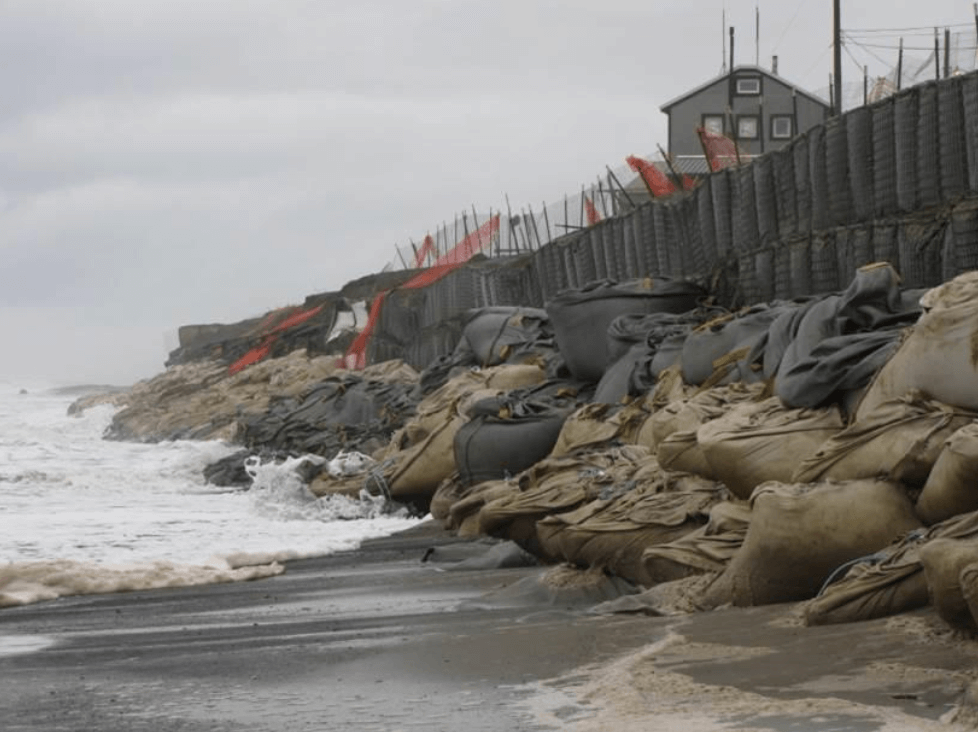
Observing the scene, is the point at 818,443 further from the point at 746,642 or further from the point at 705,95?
the point at 705,95

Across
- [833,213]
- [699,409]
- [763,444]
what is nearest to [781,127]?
[833,213]

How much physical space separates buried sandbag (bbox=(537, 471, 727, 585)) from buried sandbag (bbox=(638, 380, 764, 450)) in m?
0.70

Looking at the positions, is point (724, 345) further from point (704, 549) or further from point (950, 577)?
point (950, 577)

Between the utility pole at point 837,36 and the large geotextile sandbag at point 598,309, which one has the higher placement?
the utility pole at point 837,36

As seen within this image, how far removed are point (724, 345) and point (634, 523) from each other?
3.50m

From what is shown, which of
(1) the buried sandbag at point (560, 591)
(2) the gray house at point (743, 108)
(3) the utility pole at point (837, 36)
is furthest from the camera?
(2) the gray house at point (743, 108)

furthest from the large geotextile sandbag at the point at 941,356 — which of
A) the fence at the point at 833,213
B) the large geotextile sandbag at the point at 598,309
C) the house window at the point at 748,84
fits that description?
the house window at the point at 748,84

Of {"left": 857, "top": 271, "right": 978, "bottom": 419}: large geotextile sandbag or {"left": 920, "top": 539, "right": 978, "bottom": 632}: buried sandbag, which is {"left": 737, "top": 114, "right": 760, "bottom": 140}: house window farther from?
{"left": 920, "top": 539, "right": 978, "bottom": 632}: buried sandbag

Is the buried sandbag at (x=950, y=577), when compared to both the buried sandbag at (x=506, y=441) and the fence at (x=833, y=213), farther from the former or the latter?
the buried sandbag at (x=506, y=441)

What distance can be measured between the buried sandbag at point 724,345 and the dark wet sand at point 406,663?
2.52 metres

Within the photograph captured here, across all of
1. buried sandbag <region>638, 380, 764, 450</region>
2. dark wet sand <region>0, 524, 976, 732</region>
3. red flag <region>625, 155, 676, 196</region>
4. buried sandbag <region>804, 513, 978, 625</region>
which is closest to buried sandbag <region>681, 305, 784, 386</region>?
buried sandbag <region>638, 380, 764, 450</region>

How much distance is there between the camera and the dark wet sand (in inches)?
162

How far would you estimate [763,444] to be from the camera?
6.61m

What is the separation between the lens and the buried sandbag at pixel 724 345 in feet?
31.8
